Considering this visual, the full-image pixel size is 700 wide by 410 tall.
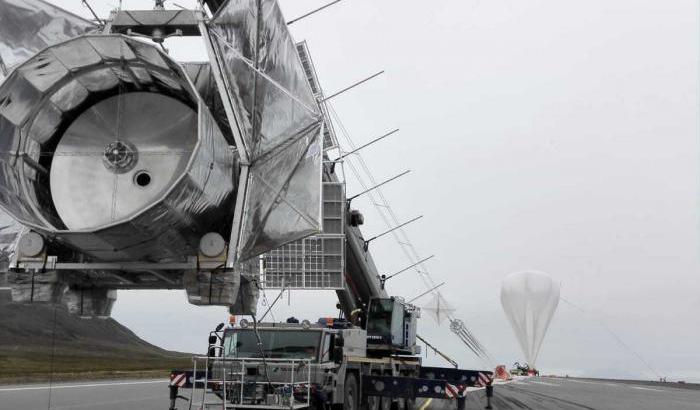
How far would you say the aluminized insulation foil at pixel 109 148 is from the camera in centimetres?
806

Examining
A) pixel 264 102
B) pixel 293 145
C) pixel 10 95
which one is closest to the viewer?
pixel 10 95

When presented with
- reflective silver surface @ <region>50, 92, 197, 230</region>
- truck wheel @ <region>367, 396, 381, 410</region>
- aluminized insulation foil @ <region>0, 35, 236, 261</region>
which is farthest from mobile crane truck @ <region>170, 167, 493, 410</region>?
reflective silver surface @ <region>50, 92, 197, 230</region>

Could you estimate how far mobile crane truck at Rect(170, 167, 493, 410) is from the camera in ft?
36.7

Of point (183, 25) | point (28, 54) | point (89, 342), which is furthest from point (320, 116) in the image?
point (89, 342)

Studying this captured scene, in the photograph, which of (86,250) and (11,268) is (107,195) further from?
A: (11,268)

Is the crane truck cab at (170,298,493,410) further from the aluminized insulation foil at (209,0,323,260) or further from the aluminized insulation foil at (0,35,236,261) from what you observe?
the aluminized insulation foil at (0,35,236,261)

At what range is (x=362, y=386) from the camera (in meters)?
15.4

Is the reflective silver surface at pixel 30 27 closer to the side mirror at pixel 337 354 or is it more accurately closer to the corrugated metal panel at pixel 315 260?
the side mirror at pixel 337 354

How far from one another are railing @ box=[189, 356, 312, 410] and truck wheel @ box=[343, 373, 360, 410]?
2.20 m

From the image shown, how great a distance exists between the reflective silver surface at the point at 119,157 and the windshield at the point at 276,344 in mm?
5129

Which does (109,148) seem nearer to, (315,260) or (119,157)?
(119,157)

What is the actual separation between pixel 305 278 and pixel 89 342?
11301cm

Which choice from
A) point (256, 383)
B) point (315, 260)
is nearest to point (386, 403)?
point (315, 260)

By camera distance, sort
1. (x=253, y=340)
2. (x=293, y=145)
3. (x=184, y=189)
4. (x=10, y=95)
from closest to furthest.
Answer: (x=184, y=189), (x=10, y=95), (x=293, y=145), (x=253, y=340)
